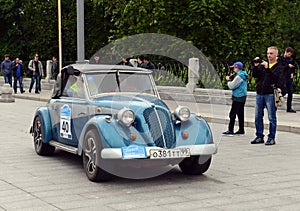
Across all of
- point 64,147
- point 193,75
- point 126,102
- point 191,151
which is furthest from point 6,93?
point 191,151

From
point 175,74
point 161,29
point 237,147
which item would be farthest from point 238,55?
point 237,147

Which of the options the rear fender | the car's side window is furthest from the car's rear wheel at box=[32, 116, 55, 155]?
the rear fender

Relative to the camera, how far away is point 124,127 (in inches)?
303

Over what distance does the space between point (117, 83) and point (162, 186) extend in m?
2.03

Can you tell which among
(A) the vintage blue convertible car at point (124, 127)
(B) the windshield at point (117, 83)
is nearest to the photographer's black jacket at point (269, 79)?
(A) the vintage blue convertible car at point (124, 127)

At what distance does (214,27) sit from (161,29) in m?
2.76

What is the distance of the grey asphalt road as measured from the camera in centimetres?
653

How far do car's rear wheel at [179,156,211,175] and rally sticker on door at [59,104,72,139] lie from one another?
1.91 m

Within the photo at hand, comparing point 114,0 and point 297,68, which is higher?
point 114,0

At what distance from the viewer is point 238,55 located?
2988 cm

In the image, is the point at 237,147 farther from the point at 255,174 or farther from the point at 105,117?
the point at 105,117

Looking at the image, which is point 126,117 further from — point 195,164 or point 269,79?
point 269,79

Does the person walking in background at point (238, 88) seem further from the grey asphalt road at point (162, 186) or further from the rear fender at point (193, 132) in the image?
the rear fender at point (193, 132)

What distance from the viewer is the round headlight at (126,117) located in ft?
25.0
